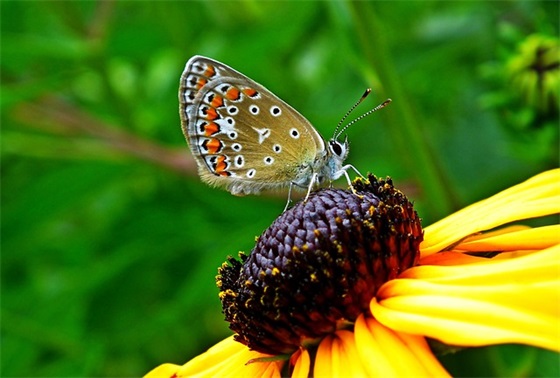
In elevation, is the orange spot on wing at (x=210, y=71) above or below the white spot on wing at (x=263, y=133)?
above

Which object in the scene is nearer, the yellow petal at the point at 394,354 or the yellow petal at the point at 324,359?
the yellow petal at the point at 394,354

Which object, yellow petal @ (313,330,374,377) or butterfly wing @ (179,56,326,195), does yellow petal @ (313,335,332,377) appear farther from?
butterfly wing @ (179,56,326,195)

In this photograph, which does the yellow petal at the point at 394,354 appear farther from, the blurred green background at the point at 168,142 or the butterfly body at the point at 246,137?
the blurred green background at the point at 168,142

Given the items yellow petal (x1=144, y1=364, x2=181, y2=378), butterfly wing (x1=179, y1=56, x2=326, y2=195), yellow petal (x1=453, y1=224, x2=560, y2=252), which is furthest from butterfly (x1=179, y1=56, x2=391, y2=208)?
yellow petal (x1=144, y1=364, x2=181, y2=378)

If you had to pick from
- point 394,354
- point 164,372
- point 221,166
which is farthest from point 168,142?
point 394,354

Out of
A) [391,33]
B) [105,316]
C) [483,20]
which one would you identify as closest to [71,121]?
[105,316]

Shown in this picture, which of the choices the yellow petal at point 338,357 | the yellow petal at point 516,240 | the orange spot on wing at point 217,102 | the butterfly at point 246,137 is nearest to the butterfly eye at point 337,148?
the butterfly at point 246,137

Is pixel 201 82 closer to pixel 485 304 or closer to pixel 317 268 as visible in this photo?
pixel 317 268
